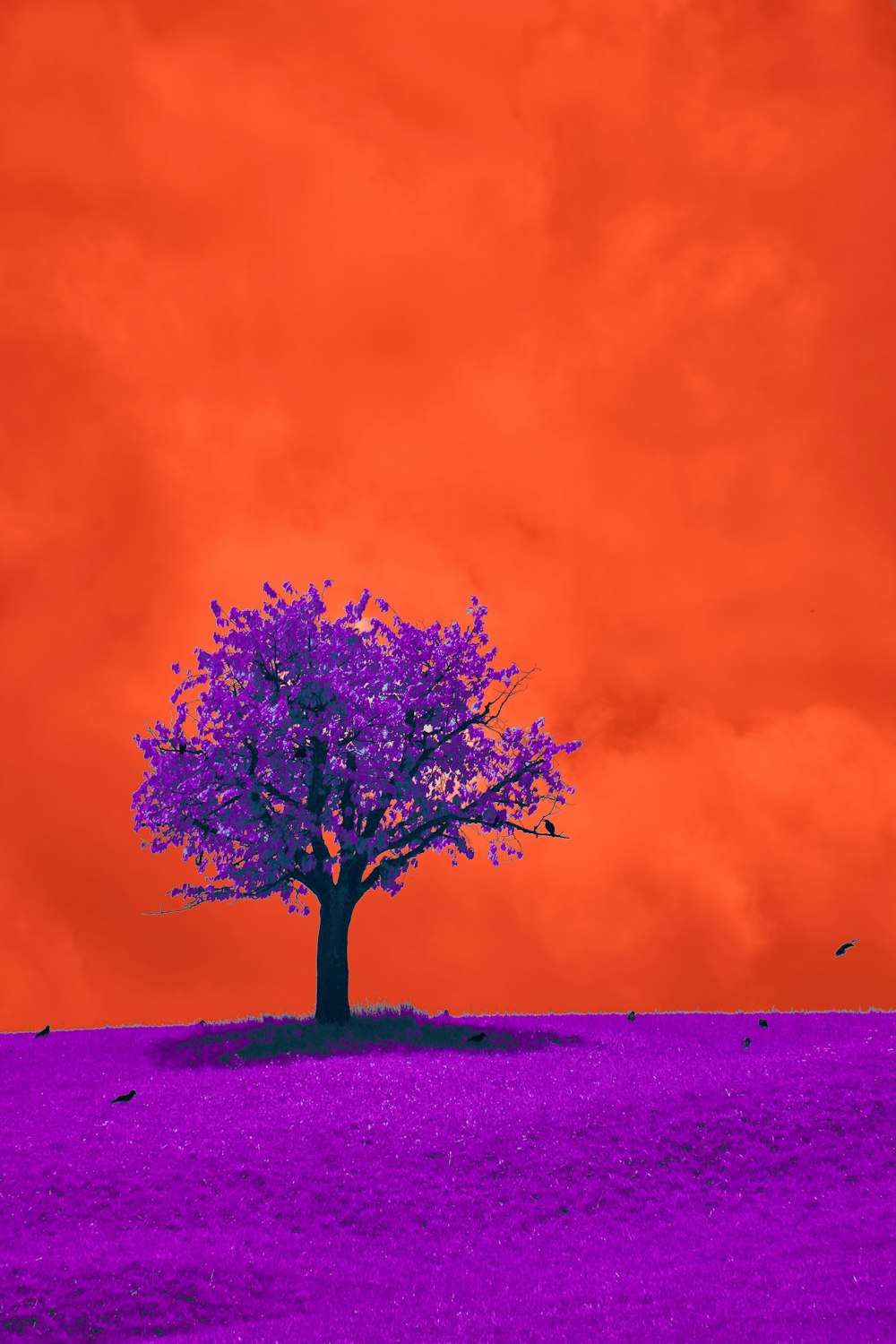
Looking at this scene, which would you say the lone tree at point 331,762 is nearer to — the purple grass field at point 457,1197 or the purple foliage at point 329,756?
the purple foliage at point 329,756

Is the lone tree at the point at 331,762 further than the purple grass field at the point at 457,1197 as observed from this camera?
Yes

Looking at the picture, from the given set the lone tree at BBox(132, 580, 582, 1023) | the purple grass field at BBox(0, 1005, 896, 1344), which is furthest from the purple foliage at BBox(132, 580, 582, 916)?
the purple grass field at BBox(0, 1005, 896, 1344)

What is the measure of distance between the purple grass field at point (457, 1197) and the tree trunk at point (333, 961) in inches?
176

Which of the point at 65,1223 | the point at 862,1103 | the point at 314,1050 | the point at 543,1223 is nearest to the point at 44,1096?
the point at 314,1050

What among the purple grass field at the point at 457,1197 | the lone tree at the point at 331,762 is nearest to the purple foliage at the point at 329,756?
the lone tree at the point at 331,762

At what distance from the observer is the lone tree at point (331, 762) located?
1618 inches

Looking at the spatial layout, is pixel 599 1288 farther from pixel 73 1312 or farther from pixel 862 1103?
pixel 862 1103

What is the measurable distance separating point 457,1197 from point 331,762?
1935cm

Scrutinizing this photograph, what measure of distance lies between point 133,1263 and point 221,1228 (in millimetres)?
2539

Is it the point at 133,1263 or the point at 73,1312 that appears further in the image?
the point at 133,1263

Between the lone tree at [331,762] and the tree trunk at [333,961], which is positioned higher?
the lone tree at [331,762]

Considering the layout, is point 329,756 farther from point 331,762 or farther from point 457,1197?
point 457,1197

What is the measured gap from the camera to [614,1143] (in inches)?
1058

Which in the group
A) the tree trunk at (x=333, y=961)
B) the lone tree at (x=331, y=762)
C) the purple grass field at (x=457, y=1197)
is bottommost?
the purple grass field at (x=457, y=1197)
